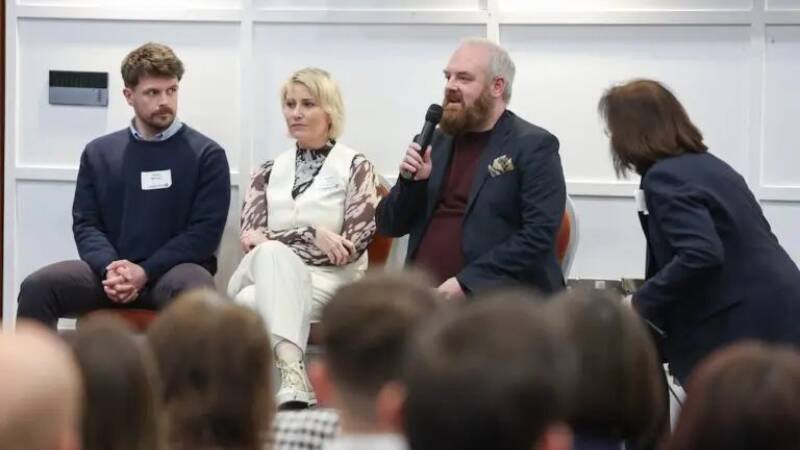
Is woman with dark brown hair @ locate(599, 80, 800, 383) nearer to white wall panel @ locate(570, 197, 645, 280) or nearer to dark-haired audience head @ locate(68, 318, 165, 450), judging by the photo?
white wall panel @ locate(570, 197, 645, 280)

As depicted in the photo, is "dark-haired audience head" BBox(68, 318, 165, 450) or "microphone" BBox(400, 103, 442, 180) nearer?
"dark-haired audience head" BBox(68, 318, 165, 450)

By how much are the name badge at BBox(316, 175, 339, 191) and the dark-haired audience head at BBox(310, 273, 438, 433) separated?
2572 millimetres

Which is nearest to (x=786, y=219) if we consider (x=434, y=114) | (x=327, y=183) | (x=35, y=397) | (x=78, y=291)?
(x=434, y=114)

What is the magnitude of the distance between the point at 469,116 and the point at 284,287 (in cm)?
82

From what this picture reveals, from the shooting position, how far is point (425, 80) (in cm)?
454

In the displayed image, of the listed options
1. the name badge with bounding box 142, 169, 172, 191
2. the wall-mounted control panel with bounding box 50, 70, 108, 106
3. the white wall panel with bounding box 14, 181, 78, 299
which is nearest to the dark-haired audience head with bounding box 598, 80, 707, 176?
the name badge with bounding box 142, 169, 172, 191

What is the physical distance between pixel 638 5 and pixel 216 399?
3.24 meters

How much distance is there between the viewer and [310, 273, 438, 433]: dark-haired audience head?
1502mm

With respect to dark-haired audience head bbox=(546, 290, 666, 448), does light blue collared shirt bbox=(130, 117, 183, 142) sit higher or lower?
higher

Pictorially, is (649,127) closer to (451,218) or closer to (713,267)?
(713,267)

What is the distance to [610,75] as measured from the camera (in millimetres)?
4441

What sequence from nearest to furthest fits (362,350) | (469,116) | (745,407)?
(745,407)
(362,350)
(469,116)

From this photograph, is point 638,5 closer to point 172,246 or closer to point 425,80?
point 425,80

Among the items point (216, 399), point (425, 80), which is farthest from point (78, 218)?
point (216, 399)
